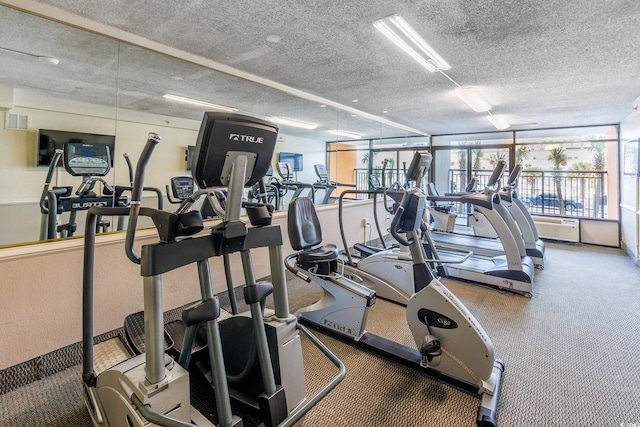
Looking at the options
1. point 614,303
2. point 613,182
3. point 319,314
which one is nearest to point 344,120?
point 319,314

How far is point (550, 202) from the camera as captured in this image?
6.74 meters

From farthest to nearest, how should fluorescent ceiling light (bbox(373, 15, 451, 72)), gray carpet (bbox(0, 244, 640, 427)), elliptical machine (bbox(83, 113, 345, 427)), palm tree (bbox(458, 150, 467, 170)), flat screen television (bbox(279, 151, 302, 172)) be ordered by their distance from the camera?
palm tree (bbox(458, 150, 467, 170)), flat screen television (bbox(279, 151, 302, 172)), fluorescent ceiling light (bbox(373, 15, 451, 72)), gray carpet (bbox(0, 244, 640, 427)), elliptical machine (bbox(83, 113, 345, 427))

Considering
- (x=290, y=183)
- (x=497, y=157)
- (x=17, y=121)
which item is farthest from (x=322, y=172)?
(x=497, y=157)

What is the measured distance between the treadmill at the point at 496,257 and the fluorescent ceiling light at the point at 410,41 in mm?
1324

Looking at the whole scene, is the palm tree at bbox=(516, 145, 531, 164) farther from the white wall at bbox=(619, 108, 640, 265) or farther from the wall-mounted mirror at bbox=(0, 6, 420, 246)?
the wall-mounted mirror at bbox=(0, 6, 420, 246)

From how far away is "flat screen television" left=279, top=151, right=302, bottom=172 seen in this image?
4805 millimetres

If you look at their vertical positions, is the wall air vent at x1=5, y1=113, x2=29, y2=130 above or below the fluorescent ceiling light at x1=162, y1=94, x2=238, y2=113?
below

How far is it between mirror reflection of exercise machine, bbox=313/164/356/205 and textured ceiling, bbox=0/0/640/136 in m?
1.17

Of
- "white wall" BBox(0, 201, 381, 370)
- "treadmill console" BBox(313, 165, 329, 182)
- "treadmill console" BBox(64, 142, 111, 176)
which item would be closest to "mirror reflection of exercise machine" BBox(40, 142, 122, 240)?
"treadmill console" BBox(64, 142, 111, 176)

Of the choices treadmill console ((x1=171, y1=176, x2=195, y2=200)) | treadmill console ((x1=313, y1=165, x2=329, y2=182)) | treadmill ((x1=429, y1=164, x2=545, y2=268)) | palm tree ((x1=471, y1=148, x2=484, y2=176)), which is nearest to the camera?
treadmill console ((x1=171, y1=176, x2=195, y2=200))

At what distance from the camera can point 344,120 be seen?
17.8 feet

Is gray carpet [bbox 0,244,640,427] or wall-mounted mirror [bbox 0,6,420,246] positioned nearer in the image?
gray carpet [bbox 0,244,640,427]

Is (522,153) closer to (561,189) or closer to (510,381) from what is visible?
(561,189)

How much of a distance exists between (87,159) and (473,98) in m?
4.51
